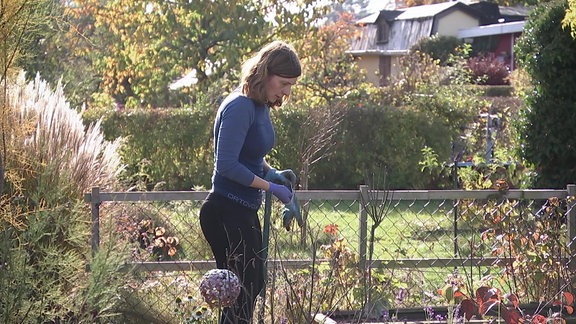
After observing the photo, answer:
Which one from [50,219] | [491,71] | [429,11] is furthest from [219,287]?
[429,11]

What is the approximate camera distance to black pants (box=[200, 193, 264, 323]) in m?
4.48

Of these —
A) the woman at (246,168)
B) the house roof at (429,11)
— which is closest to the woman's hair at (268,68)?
the woman at (246,168)

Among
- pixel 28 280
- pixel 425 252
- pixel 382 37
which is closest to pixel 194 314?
pixel 28 280

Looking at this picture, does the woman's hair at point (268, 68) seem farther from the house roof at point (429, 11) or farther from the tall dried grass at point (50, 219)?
the house roof at point (429, 11)

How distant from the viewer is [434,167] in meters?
13.6

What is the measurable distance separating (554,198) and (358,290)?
1502 millimetres

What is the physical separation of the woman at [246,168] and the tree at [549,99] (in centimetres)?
478

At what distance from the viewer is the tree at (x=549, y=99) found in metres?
8.70

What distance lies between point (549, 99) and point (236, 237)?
526 centimetres

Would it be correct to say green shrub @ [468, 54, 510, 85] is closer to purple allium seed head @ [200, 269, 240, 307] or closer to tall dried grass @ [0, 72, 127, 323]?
tall dried grass @ [0, 72, 127, 323]

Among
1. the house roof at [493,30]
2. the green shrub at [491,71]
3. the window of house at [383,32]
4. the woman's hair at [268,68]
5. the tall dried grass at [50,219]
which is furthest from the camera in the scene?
the window of house at [383,32]

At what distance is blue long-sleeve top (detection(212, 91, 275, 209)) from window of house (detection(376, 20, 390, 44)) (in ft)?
163

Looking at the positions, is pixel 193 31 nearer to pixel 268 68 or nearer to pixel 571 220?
pixel 571 220

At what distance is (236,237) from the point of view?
4492 millimetres
